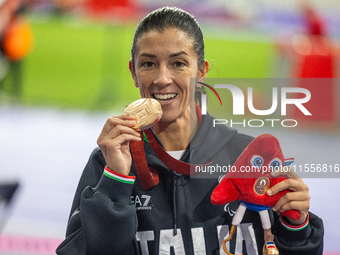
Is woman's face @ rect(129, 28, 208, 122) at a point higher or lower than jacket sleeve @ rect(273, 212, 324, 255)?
higher

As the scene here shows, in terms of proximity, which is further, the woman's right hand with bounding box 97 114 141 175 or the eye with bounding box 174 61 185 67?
the eye with bounding box 174 61 185 67

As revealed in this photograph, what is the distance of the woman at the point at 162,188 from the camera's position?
1.17 meters

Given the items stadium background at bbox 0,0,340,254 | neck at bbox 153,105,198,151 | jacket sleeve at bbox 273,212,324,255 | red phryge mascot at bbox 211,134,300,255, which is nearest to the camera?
red phryge mascot at bbox 211,134,300,255

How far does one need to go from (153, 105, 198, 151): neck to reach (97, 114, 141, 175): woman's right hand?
0.28 m

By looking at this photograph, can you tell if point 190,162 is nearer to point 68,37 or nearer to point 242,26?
point 68,37

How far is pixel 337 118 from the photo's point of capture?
16.3 feet

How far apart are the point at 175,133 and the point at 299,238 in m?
0.56

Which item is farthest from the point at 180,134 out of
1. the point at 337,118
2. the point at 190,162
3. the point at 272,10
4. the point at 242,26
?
the point at 242,26

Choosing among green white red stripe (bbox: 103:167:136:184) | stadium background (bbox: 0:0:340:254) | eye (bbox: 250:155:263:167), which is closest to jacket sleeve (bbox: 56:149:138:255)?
green white red stripe (bbox: 103:167:136:184)

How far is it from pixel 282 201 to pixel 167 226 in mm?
395

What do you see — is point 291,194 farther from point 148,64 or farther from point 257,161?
point 148,64

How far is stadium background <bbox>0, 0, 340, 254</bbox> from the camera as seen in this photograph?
3.18 metres

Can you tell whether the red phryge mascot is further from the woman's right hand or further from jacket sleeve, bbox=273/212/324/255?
the woman's right hand

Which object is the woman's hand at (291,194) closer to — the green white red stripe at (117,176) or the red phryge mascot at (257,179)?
the red phryge mascot at (257,179)
